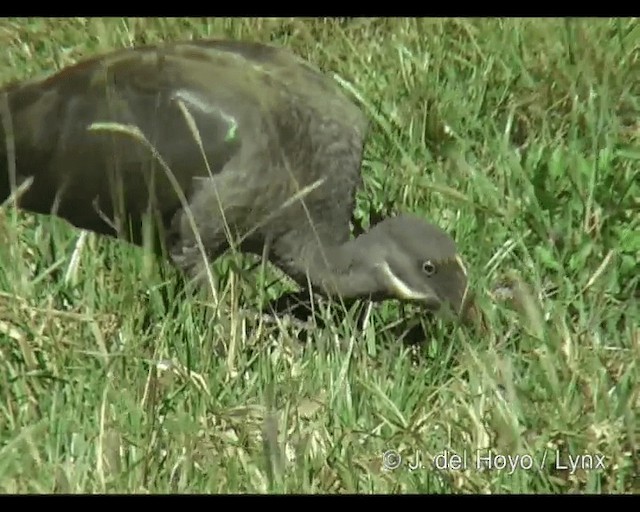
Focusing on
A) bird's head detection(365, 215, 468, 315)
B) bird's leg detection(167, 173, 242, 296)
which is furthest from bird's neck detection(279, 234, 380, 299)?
bird's leg detection(167, 173, 242, 296)

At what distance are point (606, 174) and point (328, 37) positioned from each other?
0.52m

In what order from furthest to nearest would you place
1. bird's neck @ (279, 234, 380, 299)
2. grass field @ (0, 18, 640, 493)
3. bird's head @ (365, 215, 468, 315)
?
bird's neck @ (279, 234, 380, 299), bird's head @ (365, 215, 468, 315), grass field @ (0, 18, 640, 493)

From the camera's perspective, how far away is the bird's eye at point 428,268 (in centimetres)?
247

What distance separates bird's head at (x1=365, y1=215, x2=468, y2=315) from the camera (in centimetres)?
242

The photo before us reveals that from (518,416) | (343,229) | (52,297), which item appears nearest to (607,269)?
(518,416)

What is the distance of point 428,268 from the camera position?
248 cm

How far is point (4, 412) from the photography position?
229 cm

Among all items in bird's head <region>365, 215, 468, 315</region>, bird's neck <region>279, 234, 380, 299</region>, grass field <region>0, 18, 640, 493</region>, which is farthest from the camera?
bird's neck <region>279, 234, 380, 299</region>

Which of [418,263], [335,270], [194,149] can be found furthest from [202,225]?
[418,263]

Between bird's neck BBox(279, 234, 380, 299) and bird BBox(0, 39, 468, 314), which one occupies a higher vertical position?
bird BBox(0, 39, 468, 314)

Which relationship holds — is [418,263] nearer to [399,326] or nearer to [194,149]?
[399,326]

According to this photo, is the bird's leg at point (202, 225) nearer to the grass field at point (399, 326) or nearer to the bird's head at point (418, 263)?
the grass field at point (399, 326)

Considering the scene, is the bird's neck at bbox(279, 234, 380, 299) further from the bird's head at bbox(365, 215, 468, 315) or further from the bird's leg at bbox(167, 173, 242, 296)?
the bird's leg at bbox(167, 173, 242, 296)

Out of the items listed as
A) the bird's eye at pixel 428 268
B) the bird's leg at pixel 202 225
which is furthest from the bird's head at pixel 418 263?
the bird's leg at pixel 202 225
